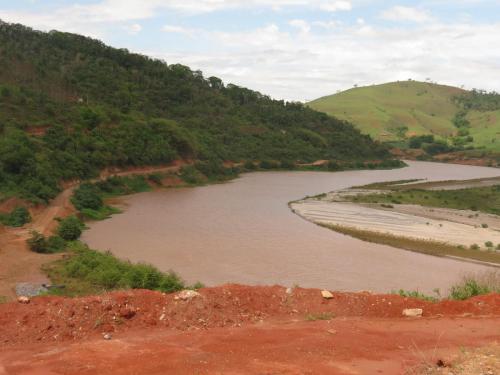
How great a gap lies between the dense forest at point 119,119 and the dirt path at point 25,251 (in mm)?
1365

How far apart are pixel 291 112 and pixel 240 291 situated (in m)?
83.9

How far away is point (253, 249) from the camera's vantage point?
86.9 feet

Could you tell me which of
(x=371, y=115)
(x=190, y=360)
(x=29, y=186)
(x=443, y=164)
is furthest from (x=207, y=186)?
(x=371, y=115)

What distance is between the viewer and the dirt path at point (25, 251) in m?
19.8

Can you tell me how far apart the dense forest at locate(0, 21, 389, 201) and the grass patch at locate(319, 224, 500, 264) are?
2023cm

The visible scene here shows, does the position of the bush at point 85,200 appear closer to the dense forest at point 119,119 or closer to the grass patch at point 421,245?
the dense forest at point 119,119

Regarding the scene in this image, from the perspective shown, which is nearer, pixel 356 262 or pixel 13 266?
pixel 13 266

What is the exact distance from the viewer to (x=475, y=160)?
331 feet

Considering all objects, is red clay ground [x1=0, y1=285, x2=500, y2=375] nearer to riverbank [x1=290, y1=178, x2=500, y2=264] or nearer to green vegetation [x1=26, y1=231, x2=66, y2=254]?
green vegetation [x1=26, y1=231, x2=66, y2=254]

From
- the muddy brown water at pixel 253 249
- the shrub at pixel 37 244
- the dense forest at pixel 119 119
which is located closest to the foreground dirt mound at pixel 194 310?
the muddy brown water at pixel 253 249

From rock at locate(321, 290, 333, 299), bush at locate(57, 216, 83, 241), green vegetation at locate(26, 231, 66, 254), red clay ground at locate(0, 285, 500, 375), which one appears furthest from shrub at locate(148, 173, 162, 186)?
rock at locate(321, 290, 333, 299)

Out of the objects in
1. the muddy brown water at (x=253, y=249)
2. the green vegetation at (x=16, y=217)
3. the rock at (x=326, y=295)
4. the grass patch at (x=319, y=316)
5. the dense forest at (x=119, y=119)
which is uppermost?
the dense forest at (x=119, y=119)

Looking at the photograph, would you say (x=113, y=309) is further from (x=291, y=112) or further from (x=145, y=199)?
(x=291, y=112)

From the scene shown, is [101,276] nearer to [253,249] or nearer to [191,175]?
[253,249]
